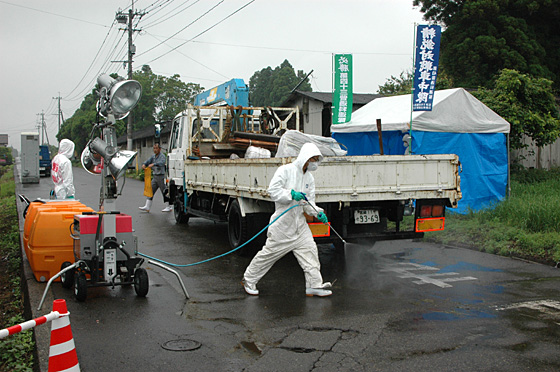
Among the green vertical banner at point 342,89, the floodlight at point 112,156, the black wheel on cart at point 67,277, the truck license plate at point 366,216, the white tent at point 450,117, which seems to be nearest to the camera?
the floodlight at point 112,156

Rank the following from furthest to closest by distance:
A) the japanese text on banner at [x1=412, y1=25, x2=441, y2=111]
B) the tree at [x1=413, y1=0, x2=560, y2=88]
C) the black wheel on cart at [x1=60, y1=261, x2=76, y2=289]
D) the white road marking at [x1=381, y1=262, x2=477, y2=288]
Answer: the tree at [x1=413, y1=0, x2=560, y2=88] → the japanese text on banner at [x1=412, y1=25, x2=441, y2=111] → the white road marking at [x1=381, y1=262, x2=477, y2=288] → the black wheel on cart at [x1=60, y1=261, x2=76, y2=289]

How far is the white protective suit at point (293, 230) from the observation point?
6371mm

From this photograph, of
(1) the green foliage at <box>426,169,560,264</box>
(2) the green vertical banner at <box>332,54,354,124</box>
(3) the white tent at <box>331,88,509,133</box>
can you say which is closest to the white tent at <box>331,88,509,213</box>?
(3) the white tent at <box>331,88,509,133</box>

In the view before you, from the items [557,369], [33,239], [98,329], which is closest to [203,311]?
[98,329]

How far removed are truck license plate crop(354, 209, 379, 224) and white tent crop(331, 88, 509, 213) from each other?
5538 millimetres

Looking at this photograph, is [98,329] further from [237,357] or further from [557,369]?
[557,369]

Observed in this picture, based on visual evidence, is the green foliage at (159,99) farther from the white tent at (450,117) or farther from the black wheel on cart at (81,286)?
the black wheel on cart at (81,286)

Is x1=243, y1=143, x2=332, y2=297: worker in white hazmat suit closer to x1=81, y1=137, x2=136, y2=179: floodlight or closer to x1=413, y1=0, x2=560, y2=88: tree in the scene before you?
x1=81, y1=137, x2=136, y2=179: floodlight

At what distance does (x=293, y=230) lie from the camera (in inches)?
253

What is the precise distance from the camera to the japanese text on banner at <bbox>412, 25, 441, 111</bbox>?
12438 millimetres

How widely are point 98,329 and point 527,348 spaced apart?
387 cm

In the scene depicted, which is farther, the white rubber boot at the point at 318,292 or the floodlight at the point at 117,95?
the white rubber boot at the point at 318,292

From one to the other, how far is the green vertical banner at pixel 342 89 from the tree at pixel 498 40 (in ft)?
34.5

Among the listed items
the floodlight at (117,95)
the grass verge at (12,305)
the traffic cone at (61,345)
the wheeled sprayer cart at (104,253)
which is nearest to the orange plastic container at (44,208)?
the grass verge at (12,305)
